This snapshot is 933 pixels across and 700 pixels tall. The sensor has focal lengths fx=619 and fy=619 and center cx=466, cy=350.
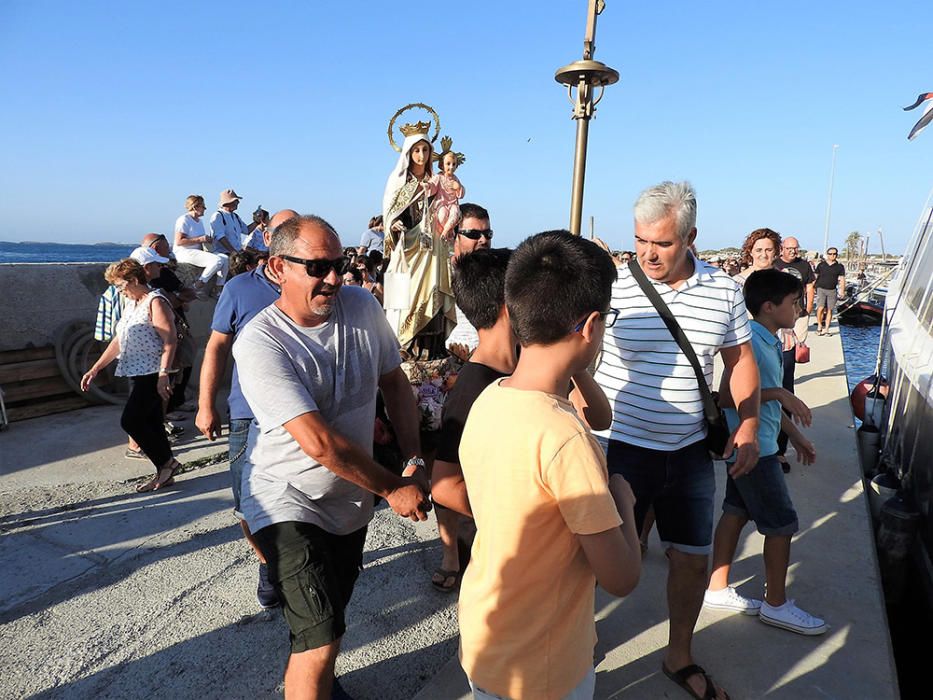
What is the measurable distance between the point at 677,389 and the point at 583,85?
3.90 m

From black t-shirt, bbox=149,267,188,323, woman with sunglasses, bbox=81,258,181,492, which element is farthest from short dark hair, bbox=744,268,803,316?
black t-shirt, bbox=149,267,188,323

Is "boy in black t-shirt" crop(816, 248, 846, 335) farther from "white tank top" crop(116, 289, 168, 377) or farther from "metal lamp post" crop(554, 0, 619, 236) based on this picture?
"white tank top" crop(116, 289, 168, 377)

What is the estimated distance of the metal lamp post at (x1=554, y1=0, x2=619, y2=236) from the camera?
535 cm

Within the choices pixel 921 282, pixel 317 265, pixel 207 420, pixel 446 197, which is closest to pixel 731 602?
pixel 317 265

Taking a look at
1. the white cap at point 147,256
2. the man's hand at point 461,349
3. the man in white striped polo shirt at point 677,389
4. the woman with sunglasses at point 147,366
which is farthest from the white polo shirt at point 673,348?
the white cap at point 147,256

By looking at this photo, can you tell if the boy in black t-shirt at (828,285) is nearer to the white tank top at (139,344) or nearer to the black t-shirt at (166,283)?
the black t-shirt at (166,283)

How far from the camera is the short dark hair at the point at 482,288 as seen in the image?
6.98ft

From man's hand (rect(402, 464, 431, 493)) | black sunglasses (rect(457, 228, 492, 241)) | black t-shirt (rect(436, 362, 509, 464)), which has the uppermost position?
black sunglasses (rect(457, 228, 492, 241))

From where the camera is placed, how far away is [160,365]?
476cm

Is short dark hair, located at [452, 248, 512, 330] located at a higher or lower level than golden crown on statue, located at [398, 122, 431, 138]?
lower

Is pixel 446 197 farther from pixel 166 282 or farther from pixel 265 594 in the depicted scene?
pixel 166 282

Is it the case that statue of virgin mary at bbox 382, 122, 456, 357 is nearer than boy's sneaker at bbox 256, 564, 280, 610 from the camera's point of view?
No

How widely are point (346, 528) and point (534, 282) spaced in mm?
1230

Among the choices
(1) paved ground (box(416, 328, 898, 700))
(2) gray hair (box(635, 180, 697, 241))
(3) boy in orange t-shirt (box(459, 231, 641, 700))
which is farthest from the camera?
(1) paved ground (box(416, 328, 898, 700))
